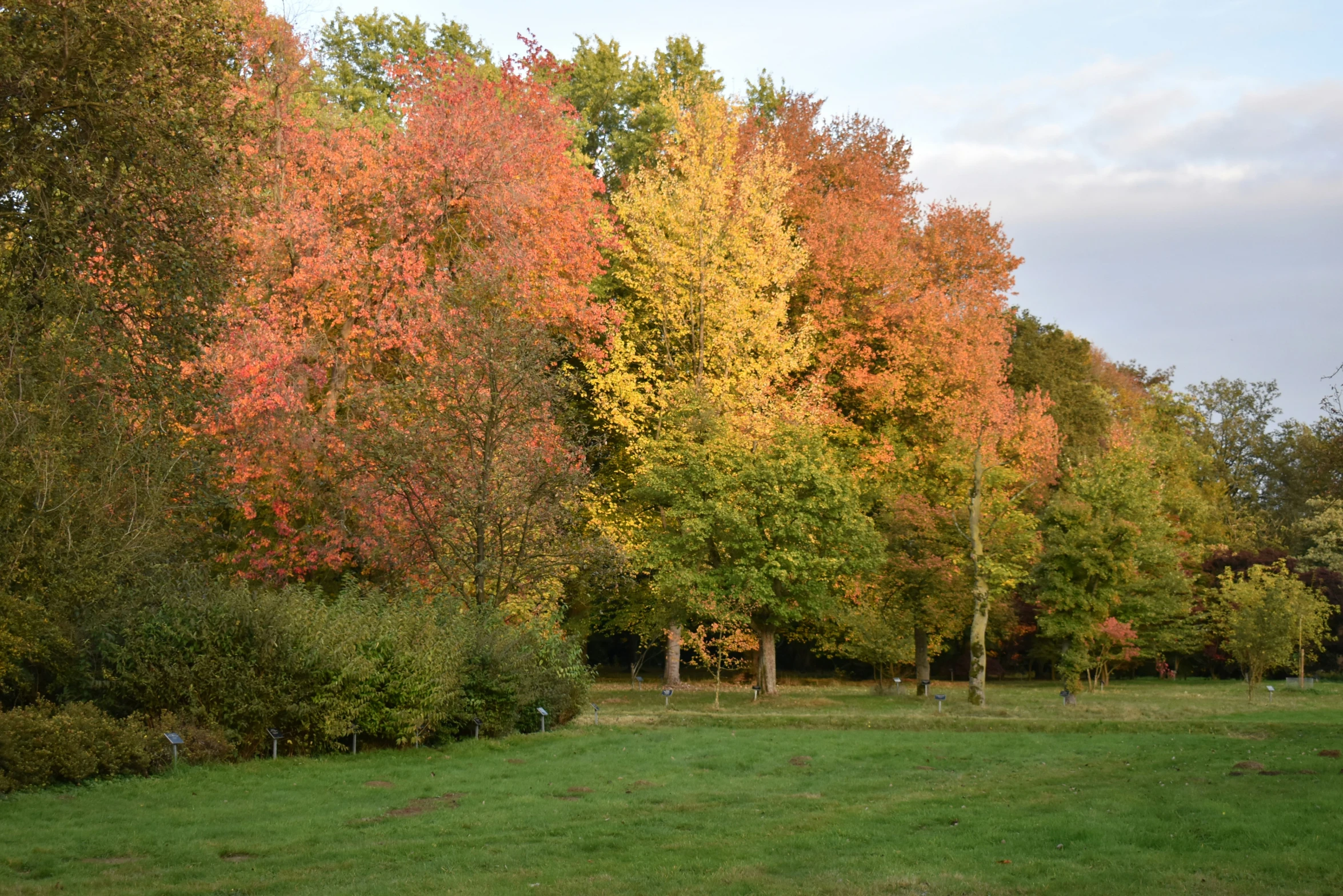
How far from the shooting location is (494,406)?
22391 mm

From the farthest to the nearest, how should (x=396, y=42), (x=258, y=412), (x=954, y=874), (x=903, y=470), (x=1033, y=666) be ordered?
(x=1033, y=666), (x=396, y=42), (x=903, y=470), (x=258, y=412), (x=954, y=874)

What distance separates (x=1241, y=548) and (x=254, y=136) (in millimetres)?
48520

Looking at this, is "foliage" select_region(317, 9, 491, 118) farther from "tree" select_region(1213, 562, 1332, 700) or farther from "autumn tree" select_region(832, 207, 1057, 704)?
"tree" select_region(1213, 562, 1332, 700)

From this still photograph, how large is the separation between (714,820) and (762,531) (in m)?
16.3

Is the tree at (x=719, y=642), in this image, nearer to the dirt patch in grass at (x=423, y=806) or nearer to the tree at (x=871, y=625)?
the tree at (x=871, y=625)

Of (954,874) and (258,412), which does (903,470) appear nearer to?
(258,412)

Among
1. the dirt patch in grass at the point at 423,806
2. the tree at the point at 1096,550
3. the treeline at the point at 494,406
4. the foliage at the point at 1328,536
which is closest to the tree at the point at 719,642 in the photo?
the treeline at the point at 494,406

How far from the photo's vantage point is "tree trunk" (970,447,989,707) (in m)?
Answer: 28.3

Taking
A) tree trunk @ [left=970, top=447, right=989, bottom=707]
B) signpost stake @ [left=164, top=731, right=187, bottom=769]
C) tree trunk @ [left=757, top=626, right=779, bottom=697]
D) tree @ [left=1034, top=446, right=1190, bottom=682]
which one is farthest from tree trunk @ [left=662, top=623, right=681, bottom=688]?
signpost stake @ [left=164, top=731, right=187, bottom=769]

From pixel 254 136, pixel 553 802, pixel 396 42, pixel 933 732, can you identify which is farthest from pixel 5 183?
pixel 396 42

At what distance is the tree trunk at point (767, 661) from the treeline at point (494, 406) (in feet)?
0.49

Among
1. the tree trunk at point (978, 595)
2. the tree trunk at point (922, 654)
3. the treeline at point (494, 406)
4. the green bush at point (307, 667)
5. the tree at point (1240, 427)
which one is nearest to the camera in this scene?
the treeline at point (494, 406)

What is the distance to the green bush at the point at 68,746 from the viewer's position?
1279 cm

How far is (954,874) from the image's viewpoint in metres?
9.27
